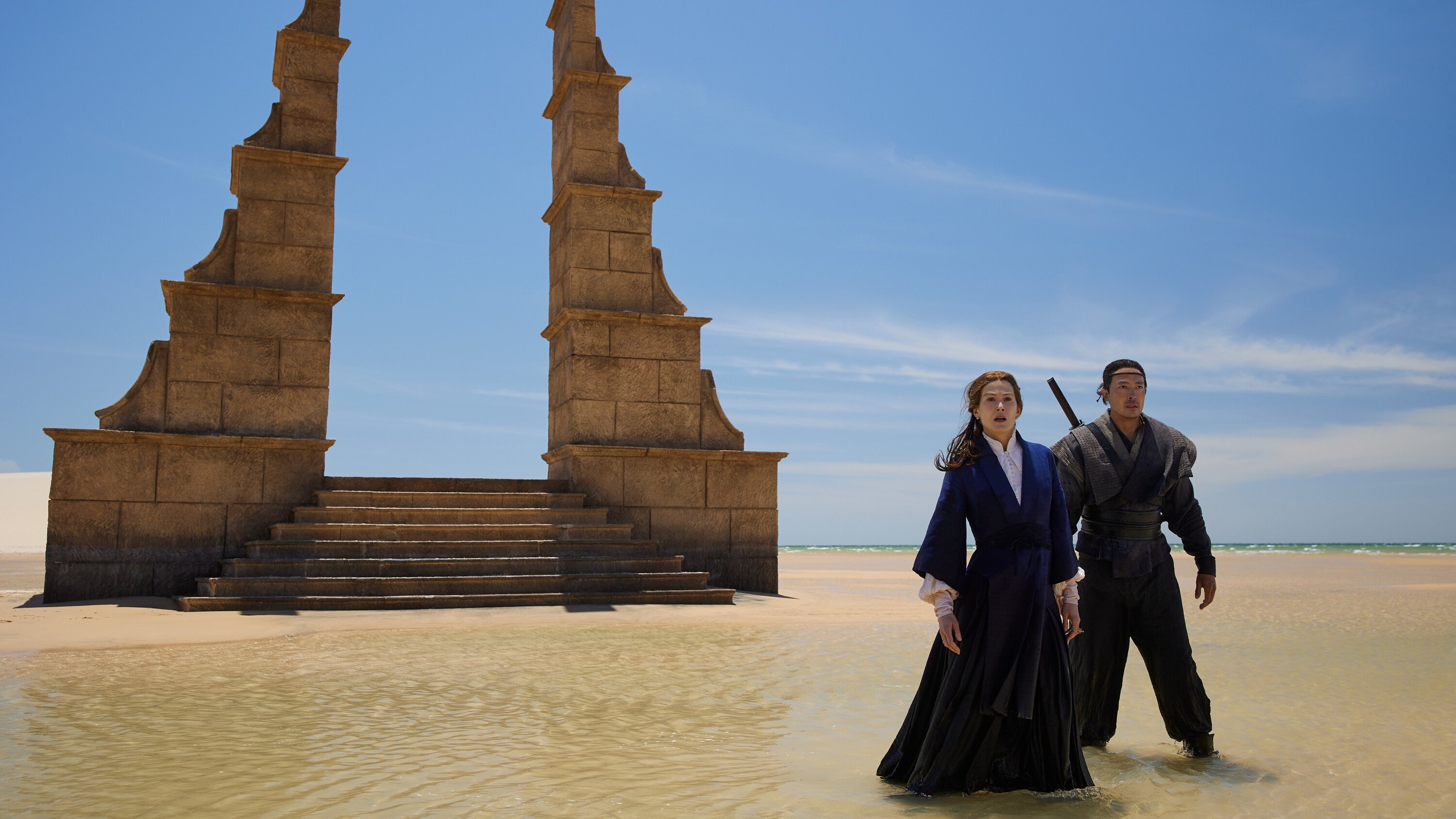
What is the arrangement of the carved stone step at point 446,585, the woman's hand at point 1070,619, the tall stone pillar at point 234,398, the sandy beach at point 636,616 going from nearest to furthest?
the woman's hand at point 1070,619 < the sandy beach at point 636,616 < the carved stone step at point 446,585 < the tall stone pillar at point 234,398

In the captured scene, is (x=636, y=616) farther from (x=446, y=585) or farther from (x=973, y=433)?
(x=973, y=433)

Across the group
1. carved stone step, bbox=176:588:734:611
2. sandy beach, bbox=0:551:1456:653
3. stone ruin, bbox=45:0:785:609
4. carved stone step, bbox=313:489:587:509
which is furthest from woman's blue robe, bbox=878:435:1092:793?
carved stone step, bbox=313:489:587:509

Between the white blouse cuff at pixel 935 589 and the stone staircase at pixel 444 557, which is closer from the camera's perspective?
the white blouse cuff at pixel 935 589

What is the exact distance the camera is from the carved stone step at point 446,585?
1111 centimetres

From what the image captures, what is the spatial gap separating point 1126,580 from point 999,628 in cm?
114

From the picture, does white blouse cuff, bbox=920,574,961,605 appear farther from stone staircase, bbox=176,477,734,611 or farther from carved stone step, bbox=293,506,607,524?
carved stone step, bbox=293,506,607,524

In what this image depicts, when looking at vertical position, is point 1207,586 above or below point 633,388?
below

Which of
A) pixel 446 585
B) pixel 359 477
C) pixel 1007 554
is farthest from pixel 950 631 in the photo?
pixel 359 477

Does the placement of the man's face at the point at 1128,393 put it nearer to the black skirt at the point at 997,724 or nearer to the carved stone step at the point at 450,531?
the black skirt at the point at 997,724

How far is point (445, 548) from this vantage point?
1209 cm

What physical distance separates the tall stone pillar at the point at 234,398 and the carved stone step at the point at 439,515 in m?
0.61

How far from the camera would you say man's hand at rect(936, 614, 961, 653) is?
410 cm

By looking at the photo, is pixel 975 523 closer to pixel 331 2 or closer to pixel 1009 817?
pixel 1009 817

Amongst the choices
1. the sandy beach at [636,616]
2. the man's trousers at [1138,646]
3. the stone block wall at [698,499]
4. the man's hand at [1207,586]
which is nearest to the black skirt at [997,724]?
the man's trousers at [1138,646]
